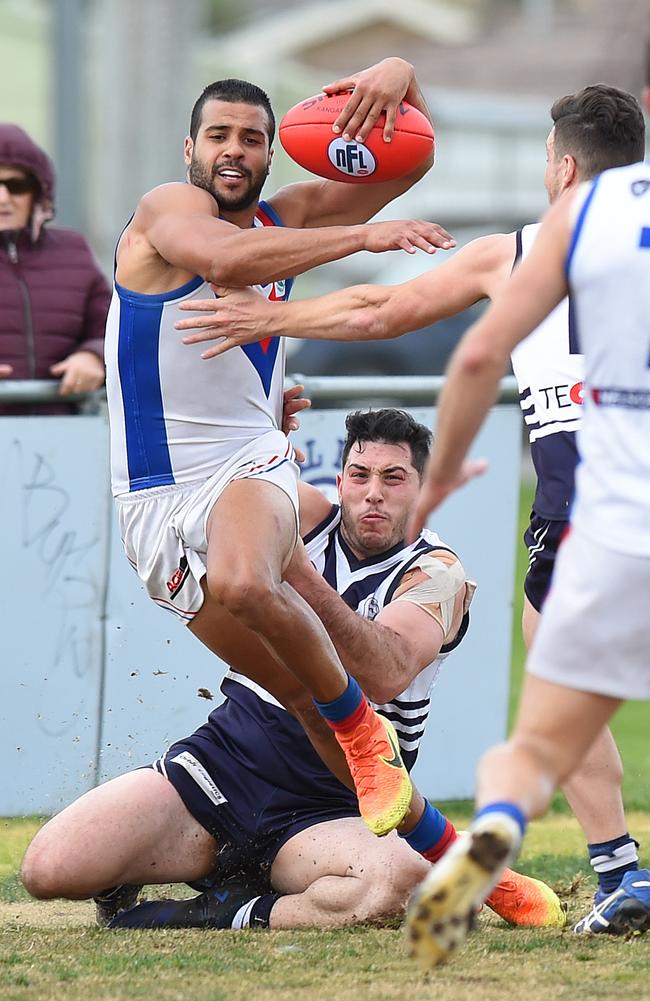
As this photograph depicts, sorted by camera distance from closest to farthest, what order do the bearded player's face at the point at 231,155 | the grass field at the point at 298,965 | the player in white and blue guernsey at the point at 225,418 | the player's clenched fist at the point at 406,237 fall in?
the grass field at the point at 298,965 → the player's clenched fist at the point at 406,237 → the player in white and blue guernsey at the point at 225,418 → the bearded player's face at the point at 231,155

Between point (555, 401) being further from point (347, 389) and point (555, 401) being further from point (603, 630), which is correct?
point (347, 389)

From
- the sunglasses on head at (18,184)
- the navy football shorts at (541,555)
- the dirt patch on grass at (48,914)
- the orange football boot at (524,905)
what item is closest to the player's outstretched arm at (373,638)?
the navy football shorts at (541,555)

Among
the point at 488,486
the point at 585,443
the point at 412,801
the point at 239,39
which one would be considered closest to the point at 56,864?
the point at 412,801

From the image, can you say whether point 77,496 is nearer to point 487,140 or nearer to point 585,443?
point 585,443

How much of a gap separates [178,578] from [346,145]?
4.92 feet

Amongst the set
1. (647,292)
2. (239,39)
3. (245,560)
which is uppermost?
(239,39)

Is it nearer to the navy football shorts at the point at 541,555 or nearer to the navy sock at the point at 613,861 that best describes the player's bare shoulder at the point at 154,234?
the navy football shorts at the point at 541,555

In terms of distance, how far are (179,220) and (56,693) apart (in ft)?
8.61

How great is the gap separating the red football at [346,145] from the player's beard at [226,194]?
0.15 meters

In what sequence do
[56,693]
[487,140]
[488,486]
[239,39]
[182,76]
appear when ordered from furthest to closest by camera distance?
[239,39], [487,140], [182,76], [488,486], [56,693]

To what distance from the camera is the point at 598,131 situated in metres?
5.29

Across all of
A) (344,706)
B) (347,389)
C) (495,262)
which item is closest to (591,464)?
(495,262)

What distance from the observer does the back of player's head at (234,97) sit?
5691 millimetres

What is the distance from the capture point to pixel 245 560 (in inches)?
205
